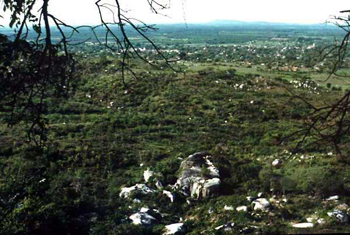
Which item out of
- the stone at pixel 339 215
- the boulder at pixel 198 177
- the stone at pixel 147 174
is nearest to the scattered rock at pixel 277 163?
the boulder at pixel 198 177

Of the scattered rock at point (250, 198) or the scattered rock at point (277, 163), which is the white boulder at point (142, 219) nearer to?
the scattered rock at point (250, 198)

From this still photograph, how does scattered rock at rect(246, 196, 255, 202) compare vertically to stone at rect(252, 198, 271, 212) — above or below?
below

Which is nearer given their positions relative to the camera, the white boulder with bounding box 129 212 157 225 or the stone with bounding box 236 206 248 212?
the white boulder with bounding box 129 212 157 225

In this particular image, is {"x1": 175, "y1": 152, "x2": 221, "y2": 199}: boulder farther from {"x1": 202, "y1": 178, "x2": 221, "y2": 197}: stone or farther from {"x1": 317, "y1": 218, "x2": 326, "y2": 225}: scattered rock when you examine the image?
{"x1": 317, "y1": 218, "x2": 326, "y2": 225}: scattered rock

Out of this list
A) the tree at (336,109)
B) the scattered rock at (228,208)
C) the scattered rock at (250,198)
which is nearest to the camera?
the tree at (336,109)

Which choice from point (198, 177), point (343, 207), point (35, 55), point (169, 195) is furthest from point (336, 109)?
point (198, 177)

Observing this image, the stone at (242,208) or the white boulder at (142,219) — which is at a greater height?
the white boulder at (142,219)

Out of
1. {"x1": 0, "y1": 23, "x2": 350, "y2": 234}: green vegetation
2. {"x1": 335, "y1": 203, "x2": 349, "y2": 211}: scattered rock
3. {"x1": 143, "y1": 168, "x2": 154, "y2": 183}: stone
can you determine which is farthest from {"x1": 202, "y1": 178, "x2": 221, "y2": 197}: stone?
{"x1": 335, "y1": 203, "x2": 349, "y2": 211}: scattered rock
